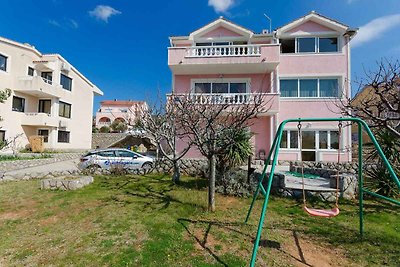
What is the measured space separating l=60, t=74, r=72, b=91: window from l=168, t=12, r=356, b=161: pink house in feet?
58.1

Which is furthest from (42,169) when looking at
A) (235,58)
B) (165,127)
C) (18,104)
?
(235,58)

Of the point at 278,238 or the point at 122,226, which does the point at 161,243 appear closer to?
the point at 122,226

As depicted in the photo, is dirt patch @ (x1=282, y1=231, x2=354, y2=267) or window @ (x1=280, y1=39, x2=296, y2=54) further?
window @ (x1=280, y1=39, x2=296, y2=54)

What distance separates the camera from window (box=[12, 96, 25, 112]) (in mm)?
22703

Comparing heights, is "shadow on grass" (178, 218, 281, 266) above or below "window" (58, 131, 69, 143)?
below

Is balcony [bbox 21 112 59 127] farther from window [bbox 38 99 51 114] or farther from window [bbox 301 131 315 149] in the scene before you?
window [bbox 301 131 315 149]

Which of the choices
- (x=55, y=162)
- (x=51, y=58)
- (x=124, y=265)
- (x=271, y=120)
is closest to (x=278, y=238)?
(x=124, y=265)

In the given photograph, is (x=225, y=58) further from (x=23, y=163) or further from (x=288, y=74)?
(x=23, y=163)

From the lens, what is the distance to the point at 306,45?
17.3m

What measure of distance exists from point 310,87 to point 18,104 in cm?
2892

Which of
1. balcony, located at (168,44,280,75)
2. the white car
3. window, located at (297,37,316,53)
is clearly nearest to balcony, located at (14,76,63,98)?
the white car

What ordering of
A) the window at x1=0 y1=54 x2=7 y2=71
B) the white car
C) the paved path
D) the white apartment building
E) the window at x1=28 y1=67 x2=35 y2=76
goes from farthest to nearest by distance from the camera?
the window at x1=28 y1=67 x2=35 y2=76 → the white apartment building → the window at x1=0 y1=54 x2=7 y2=71 → the white car → the paved path

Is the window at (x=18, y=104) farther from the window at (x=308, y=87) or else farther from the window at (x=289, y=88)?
the window at (x=308, y=87)

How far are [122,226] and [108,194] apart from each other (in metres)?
3.19
